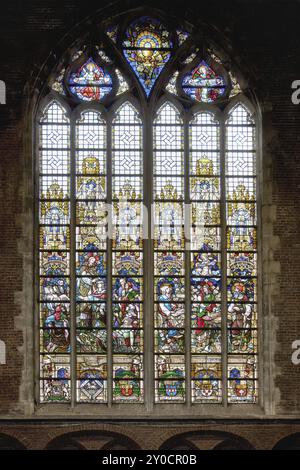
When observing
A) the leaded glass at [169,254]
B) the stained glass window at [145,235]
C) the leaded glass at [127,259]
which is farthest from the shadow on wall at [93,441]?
the leaded glass at [169,254]

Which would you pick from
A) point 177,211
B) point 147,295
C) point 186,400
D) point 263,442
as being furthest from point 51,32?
point 263,442

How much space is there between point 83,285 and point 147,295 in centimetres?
98

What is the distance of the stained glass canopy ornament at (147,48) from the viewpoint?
41.9 feet

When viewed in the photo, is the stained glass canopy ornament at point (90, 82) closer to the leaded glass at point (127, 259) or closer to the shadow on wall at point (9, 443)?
the leaded glass at point (127, 259)

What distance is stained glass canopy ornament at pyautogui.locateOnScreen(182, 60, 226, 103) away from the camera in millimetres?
12758

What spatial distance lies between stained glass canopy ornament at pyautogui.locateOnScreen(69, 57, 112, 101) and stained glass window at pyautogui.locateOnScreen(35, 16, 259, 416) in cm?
2

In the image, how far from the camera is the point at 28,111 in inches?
486

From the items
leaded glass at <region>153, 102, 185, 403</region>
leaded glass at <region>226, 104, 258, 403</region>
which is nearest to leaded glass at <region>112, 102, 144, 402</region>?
leaded glass at <region>153, 102, 185, 403</region>

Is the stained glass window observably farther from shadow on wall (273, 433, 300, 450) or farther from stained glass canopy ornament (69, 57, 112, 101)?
shadow on wall (273, 433, 300, 450)

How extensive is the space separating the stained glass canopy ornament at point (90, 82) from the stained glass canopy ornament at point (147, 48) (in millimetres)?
473

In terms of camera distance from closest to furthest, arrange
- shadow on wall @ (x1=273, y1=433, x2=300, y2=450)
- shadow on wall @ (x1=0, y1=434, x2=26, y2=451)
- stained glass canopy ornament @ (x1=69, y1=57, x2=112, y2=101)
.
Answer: shadow on wall @ (x1=0, y1=434, x2=26, y2=451), shadow on wall @ (x1=273, y1=433, x2=300, y2=450), stained glass canopy ornament @ (x1=69, y1=57, x2=112, y2=101)
